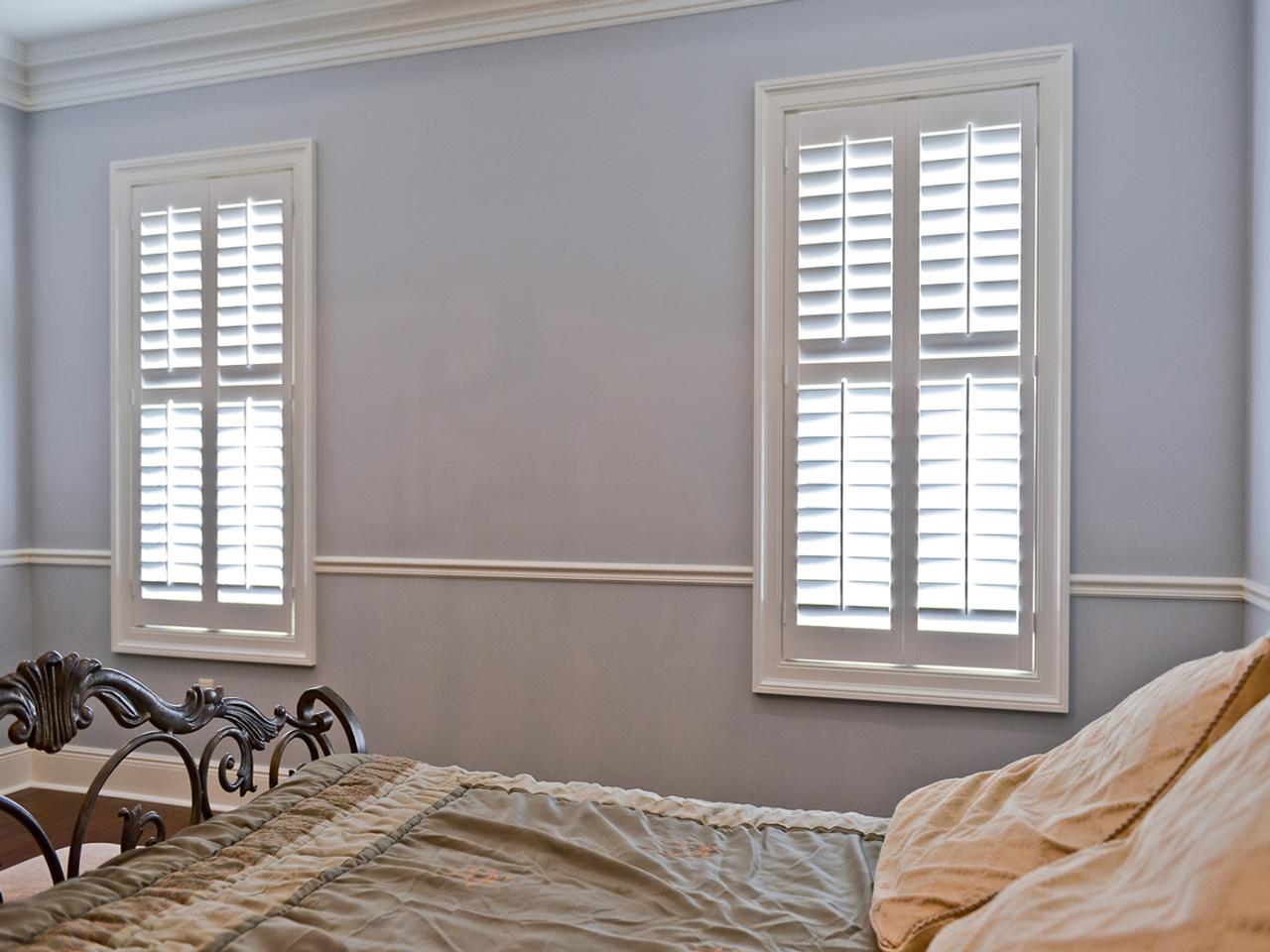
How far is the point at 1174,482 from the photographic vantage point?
261 centimetres

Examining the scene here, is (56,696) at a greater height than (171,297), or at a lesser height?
lesser

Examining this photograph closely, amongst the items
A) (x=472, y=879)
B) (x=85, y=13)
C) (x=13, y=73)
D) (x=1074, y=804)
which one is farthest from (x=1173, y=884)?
(x=13, y=73)

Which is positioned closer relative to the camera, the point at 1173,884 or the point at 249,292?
the point at 1173,884

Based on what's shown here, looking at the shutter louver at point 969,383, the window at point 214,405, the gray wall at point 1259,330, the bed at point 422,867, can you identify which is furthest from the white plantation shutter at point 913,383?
the window at point 214,405

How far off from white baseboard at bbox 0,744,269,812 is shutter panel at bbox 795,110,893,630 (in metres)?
2.23

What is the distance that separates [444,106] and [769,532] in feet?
6.18

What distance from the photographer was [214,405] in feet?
11.7

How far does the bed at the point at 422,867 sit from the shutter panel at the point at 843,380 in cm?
117

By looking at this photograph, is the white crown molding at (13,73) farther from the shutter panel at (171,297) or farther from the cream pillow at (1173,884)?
the cream pillow at (1173,884)

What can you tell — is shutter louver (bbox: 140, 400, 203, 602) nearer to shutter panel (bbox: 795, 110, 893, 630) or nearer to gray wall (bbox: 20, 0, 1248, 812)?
gray wall (bbox: 20, 0, 1248, 812)

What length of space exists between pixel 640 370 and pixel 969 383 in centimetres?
102

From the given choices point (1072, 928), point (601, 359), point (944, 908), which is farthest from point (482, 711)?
point (1072, 928)

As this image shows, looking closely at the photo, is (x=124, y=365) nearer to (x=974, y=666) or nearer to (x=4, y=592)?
(x=4, y=592)

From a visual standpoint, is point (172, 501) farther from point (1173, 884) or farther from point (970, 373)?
point (1173, 884)
